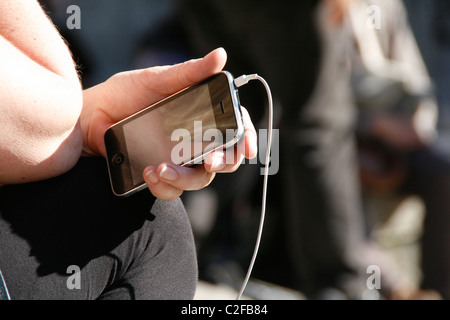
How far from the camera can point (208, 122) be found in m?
0.84

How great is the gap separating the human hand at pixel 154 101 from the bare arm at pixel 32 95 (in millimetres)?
150

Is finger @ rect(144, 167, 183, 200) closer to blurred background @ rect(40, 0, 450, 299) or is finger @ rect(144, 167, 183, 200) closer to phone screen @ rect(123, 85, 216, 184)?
phone screen @ rect(123, 85, 216, 184)

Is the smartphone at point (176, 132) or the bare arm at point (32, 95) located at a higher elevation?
the bare arm at point (32, 95)

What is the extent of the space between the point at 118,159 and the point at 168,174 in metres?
0.12

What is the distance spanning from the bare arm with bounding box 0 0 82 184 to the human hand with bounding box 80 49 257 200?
0.49ft

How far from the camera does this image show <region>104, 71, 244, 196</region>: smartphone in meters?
0.81

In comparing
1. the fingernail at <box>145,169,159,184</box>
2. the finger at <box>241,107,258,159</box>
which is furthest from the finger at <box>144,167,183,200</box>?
the finger at <box>241,107,258,159</box>

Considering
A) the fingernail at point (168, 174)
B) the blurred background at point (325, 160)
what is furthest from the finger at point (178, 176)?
the blurred background at point (325, 160)

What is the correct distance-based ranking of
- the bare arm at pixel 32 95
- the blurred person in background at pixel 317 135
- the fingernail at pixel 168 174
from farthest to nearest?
the blurred person in background at pixel 317 135
the fingernail at pixel 168 174
the bare arm at pixel 32 95

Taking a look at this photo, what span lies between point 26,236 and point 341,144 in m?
1.33

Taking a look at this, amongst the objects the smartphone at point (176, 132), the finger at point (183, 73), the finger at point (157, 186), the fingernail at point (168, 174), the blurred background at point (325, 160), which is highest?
the finger at point (183, 73)

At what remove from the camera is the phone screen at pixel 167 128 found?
846mm

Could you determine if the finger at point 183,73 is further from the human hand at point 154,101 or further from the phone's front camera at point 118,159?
the phone's front camera at point 118,159

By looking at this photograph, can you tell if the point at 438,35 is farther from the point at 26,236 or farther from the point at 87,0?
the point at 26,236
